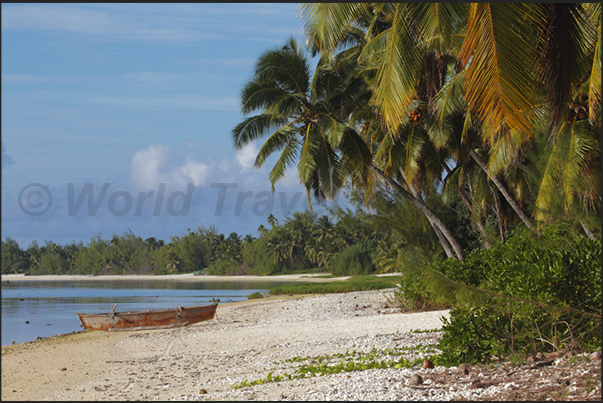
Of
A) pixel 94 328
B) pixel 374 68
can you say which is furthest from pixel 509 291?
pixel 94 328

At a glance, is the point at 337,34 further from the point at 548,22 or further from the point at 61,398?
the point at 61,398

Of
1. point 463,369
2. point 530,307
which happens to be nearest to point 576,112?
point 530,307

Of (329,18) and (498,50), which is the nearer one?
(498,50)

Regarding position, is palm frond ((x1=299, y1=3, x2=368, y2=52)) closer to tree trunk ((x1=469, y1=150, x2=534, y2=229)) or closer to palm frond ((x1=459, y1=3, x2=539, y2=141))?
palm frond ((x1=459, y1=3, x2=539, y2=141))

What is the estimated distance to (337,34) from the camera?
8070mm

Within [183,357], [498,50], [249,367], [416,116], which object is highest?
[416,116]

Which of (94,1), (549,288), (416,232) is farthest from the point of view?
(416,232)

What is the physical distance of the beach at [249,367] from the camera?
18.9ft

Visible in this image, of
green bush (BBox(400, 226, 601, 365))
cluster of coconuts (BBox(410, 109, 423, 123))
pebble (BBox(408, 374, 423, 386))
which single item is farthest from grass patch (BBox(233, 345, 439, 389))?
cluster of coconuts (BBox(410, 109, 423, 123))

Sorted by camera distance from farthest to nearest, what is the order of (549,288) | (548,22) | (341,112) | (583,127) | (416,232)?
(416,232)
(341,112)
(583,127)
(548,22)
(549,288)

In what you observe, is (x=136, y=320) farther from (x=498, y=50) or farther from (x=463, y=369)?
(x=498, y=50)

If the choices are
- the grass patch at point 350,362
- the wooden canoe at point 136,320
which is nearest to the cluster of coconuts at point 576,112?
the grass patch at point 350,362

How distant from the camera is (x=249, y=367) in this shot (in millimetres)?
9008

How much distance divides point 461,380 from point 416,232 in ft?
74.5
